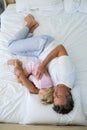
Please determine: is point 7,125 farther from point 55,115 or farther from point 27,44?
point 27,44

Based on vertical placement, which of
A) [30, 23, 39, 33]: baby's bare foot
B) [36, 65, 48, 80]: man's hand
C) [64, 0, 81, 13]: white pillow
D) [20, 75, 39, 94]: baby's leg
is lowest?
[30, 23, 39, 33]: baby's bare foot

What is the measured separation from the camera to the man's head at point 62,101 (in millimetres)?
1448

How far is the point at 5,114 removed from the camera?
61.5 inches

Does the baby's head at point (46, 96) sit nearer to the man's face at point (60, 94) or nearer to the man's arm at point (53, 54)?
the man's face at point (60, 94)

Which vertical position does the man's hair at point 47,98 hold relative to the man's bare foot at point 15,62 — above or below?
above

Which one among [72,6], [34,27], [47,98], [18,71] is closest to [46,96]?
[47,98]

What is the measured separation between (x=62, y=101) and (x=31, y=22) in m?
1.19

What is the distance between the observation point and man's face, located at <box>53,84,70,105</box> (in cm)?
146

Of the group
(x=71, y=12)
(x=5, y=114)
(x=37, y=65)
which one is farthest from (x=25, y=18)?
(x=5, y=114)

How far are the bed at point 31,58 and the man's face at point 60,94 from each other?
0.26 ft

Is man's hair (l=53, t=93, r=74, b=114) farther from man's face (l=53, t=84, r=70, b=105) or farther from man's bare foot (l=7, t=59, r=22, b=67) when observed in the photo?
man's bare foot (l=7, t=59, r=22, b=67)

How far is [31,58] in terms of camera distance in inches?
79.2

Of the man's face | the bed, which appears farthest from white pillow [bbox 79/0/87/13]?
the man's face

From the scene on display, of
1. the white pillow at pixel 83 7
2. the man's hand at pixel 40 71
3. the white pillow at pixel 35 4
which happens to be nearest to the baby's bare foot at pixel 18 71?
the man's hand at pixel 40 71
